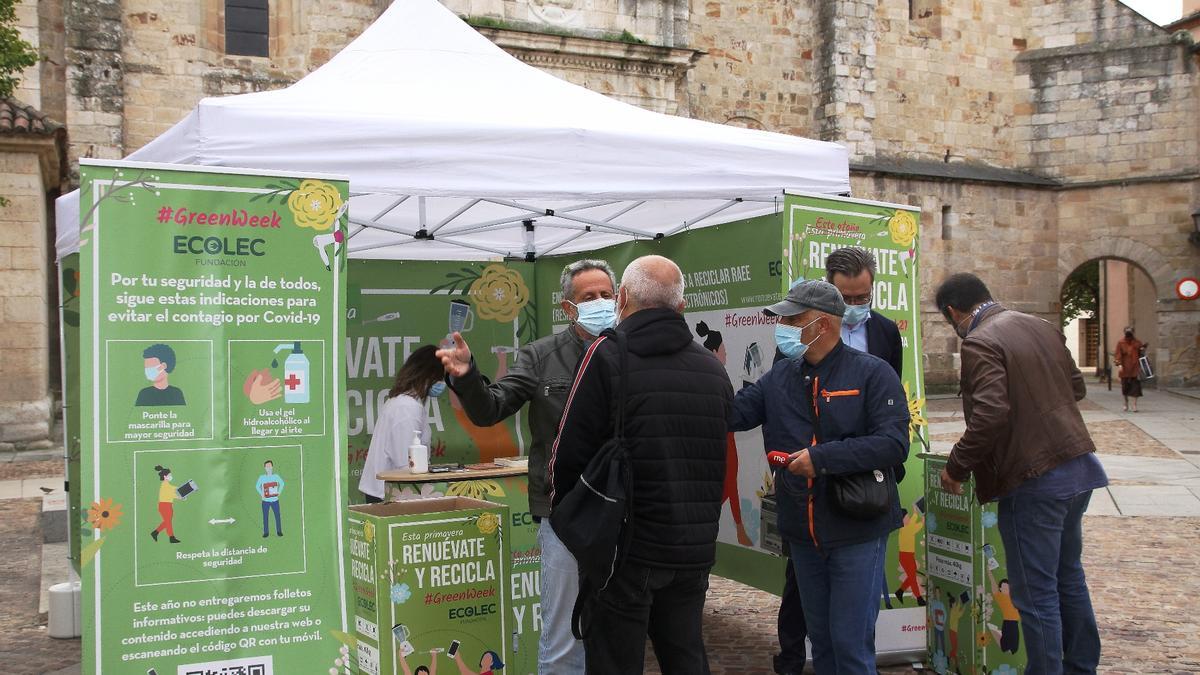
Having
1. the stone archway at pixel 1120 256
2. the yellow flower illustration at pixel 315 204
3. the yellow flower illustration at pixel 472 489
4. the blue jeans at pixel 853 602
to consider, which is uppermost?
the stone archway at pixel 1120 256

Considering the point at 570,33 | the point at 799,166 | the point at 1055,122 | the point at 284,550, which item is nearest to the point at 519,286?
the point at 799,166

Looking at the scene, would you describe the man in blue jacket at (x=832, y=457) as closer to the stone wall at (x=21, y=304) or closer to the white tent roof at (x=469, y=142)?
the white tent roof at (x=469, y=142)

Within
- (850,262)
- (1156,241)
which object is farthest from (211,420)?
(1156,241)

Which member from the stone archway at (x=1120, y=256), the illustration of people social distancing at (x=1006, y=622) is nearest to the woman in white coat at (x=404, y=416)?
the illustration of people social distancing at (x=1006, y=622)

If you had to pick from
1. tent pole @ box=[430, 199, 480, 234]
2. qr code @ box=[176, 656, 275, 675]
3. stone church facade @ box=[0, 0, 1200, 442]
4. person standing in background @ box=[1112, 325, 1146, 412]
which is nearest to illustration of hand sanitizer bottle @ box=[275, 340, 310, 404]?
qr code @ box=[176, 656, 275, 675]

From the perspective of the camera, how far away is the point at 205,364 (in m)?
4.36

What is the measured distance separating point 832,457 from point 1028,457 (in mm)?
1030

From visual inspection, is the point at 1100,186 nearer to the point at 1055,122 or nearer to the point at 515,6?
the point at 1055,122

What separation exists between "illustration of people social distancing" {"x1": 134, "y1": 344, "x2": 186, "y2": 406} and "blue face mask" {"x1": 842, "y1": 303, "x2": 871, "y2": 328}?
3013 millimetres

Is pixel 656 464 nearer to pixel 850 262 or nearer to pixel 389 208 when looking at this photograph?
pixel 850 262

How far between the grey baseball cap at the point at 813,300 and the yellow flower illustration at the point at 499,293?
159 inches

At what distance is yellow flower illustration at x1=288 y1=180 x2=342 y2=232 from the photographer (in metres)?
4.55

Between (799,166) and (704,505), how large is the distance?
8.53 ft

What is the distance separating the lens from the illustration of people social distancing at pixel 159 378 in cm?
425
